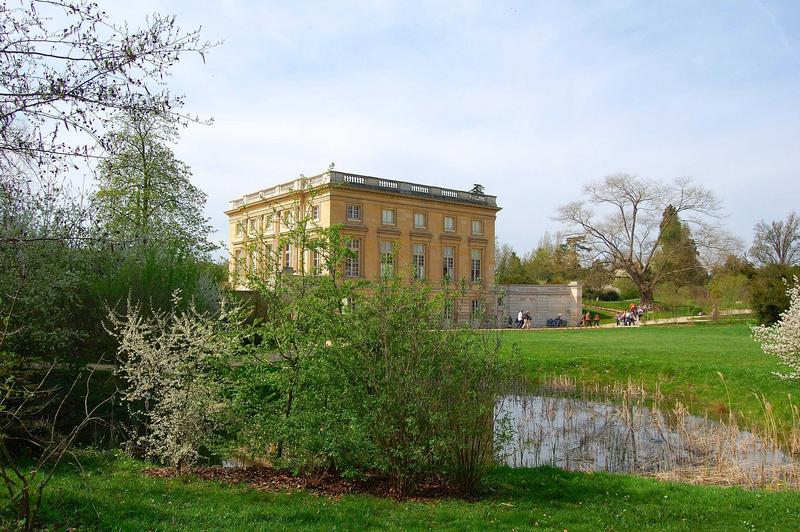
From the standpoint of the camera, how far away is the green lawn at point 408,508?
6.43m

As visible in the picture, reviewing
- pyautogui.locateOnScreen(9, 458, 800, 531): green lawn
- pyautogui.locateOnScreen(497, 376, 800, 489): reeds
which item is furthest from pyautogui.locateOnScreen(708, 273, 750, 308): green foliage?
pyautogui.locateOnScreen(9, 458, 800, 531): green lawn

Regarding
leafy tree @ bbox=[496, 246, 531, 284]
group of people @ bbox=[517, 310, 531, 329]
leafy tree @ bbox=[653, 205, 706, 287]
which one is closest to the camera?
group of people @ bbox=[517, 310, 531, 329]

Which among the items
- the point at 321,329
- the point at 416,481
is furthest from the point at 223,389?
the point at 416,481

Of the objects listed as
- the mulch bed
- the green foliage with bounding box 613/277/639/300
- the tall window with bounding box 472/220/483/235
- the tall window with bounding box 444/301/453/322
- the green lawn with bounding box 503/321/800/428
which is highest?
the tall window with bounding box 472/220/483/235

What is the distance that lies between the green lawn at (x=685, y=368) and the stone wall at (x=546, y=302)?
27099mm

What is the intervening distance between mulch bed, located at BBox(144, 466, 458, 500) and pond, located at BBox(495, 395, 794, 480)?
130cm

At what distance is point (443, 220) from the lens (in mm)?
56281

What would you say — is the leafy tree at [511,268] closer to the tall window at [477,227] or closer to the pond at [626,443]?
the tall window at [477,227]

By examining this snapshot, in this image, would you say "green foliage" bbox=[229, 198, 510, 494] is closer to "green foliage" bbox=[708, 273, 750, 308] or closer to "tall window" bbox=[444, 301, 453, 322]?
"tall window" bbox=[444, 301, 453, 322]

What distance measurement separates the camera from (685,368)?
19.7m

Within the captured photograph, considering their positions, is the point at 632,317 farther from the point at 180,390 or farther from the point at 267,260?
the point at 180,390

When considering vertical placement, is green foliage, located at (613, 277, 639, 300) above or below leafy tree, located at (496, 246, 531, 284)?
below

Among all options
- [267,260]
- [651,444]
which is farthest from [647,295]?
[267,260]

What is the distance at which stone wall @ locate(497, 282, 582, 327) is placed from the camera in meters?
56.5
